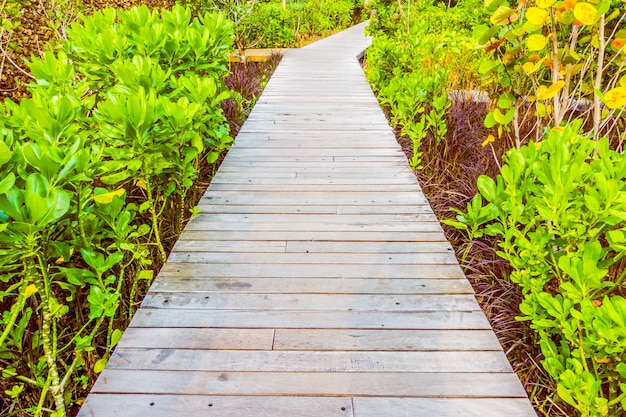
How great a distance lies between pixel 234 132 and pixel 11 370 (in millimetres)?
3348

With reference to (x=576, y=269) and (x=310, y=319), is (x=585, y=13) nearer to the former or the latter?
(x=576, y=269)

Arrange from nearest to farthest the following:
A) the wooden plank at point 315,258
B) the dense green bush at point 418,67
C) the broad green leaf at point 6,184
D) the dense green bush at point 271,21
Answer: the broad green leaf at point 6,184 < the wooden plank at point 315,258 < the dense green bush at point 418,67 < the dense green bush at point 271,21

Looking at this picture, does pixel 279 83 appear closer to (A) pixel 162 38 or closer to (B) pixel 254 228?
(A) pixel 162 38

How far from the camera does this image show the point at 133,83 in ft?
8.03

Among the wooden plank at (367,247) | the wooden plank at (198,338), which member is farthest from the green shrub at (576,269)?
the wooden plank at (198,338)

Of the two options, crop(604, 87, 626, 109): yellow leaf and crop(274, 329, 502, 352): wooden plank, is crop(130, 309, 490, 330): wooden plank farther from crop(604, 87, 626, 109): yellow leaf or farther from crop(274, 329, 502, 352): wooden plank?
crop(604, 87, 626, 109): yellow leaf

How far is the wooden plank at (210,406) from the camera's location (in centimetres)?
142

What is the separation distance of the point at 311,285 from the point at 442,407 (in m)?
0.83

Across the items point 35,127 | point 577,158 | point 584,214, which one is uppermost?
point 35,127

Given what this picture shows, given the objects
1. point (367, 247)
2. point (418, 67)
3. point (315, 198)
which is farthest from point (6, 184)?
point (418, 67)

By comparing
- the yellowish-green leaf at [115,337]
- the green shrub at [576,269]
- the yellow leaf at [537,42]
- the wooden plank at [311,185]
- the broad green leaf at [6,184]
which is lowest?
the wooden plank at [311,185]

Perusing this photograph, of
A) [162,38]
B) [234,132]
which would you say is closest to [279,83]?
[234,132]

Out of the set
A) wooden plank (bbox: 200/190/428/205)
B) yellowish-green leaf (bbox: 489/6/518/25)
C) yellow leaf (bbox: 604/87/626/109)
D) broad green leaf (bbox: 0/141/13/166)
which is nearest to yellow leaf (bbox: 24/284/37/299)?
broad green leaf (bbox: 0/141/13/166)

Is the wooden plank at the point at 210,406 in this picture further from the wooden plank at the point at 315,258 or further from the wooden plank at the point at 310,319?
the wooden plank at the point at 315,258
